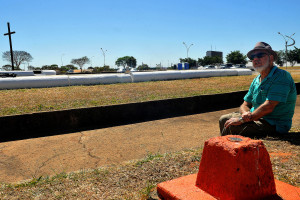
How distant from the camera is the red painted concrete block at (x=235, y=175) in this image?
75.9 inches

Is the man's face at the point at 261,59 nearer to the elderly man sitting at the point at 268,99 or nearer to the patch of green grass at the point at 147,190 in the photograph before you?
the elderly man sitting at the point at 268,99

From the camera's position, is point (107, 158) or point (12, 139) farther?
point (12, 139)

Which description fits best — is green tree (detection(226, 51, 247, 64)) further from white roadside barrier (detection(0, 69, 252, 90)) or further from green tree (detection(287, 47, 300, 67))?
white roadside barrier (detection(0, 69, 252, 90))

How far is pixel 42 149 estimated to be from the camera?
4961 millimetres

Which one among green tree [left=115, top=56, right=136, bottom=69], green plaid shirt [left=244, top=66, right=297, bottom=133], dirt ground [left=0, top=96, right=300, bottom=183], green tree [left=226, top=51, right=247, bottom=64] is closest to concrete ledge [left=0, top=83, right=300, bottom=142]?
dirt ground [left=0, top=96, right=300, bottom=183]

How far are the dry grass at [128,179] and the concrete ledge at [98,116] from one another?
3369 millimetres

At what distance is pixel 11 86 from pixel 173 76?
814cm

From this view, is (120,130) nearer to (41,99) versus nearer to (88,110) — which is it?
(88,110)

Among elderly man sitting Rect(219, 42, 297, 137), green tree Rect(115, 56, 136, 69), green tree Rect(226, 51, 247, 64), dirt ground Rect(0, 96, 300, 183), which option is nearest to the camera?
elderly man sitting Rect(219, 42, 297, 137)

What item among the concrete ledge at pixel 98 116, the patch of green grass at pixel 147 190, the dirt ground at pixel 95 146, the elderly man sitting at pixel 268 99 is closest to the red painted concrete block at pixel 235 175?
the patch of green grass at pixel 147 190

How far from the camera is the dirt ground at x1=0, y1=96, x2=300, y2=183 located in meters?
4.07

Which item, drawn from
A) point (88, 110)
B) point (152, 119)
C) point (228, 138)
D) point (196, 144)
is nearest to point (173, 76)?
point (152, 119)

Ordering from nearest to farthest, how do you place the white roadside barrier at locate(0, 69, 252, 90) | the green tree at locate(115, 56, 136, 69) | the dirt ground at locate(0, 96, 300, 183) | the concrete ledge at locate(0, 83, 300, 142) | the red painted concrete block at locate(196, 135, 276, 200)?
the red painted concrete block at locate(196, 135, 276, 200) → the dirt ground at locate(0, 96, 300, 183) → the concrete ledge at locate(0, 83, 300, 142) → the white roadside barrier at locate(0, 69, 252, 90) → the green tree at locate(115, 56, 136, 69)

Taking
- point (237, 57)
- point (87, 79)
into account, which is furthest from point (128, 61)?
point (87, 79)
